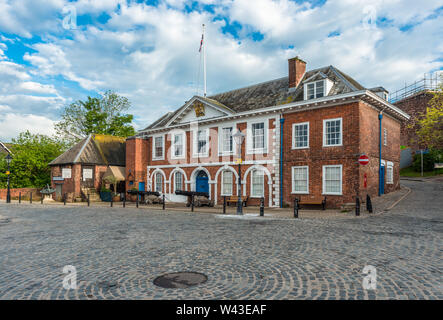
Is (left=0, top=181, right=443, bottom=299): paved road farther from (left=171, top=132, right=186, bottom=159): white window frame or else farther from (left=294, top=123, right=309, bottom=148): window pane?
(left=171, top=132, right=186, bottom=159): white window frame

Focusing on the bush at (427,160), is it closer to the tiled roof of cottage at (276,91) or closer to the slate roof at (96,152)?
the tiled roof of cottage at (276,91)

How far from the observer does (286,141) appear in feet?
71.4

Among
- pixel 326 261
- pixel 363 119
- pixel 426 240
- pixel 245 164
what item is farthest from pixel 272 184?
pixel 326 261

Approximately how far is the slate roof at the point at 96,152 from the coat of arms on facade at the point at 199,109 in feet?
45.2

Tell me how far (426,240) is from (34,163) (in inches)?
1625

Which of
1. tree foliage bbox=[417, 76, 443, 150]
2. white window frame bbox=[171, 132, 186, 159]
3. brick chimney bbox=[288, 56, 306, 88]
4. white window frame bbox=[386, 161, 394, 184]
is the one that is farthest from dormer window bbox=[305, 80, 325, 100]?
tree foliage bbox=[417, 76, 443, 150]

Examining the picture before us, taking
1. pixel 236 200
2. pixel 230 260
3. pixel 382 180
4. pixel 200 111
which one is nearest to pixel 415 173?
pixel 382 180

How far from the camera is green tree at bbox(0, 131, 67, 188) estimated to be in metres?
38.8

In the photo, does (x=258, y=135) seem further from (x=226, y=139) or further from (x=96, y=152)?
(x=96, y=152)

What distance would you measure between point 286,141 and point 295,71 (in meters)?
5.39

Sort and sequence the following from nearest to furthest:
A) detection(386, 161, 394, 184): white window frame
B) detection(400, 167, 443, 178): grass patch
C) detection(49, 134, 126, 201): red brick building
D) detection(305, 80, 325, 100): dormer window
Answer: detection(305, 80, 325, 100): dormer window → detection(386, 161, 394, 184): white window frame → detection(49, 134, 126, 201): red brick building → detection(400, 167, 443, 178): grass patch

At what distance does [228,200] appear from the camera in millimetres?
24062

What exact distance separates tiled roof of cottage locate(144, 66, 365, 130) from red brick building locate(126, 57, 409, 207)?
0.08 metres
